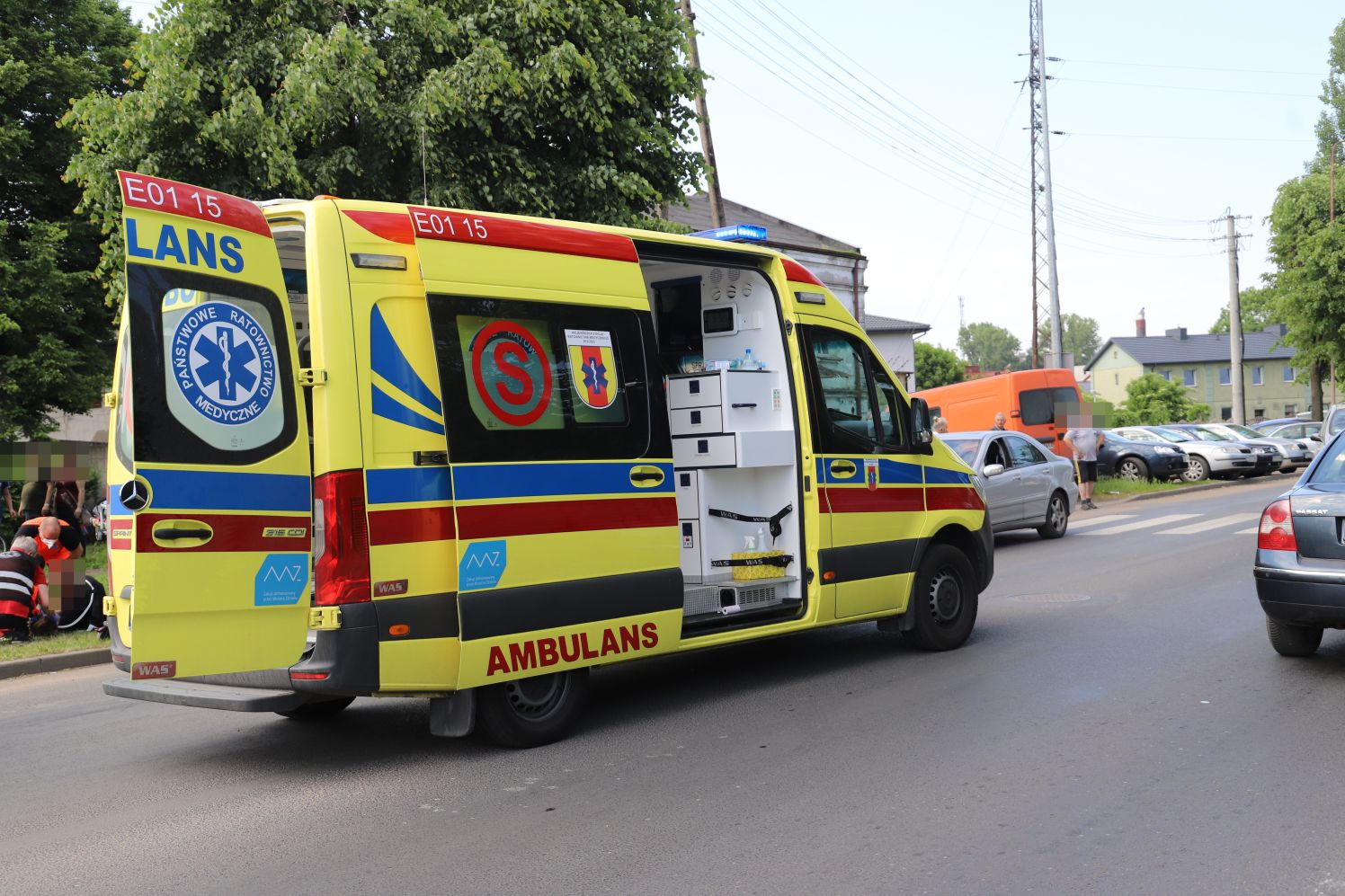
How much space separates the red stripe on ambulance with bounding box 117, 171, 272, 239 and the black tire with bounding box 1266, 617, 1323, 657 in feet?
21.1

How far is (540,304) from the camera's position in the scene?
6344 mm

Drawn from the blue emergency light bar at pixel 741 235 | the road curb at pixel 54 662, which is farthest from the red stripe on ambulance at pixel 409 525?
the road curb at pixel 54 662

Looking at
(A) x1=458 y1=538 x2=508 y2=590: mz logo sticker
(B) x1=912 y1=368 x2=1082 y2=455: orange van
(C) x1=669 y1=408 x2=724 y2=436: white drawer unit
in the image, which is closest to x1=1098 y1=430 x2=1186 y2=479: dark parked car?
(B) x1=912 y1=368 x2=1082 y2=455: orange van

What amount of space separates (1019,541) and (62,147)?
17.5 metres

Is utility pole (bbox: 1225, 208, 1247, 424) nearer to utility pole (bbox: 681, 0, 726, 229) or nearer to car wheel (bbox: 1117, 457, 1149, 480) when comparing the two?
car wheel (bbox: 1117, 457, 1149, 480)

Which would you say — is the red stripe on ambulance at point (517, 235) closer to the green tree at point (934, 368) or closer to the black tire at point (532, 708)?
the black tire at point (532, 708)

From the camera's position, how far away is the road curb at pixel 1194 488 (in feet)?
78.8

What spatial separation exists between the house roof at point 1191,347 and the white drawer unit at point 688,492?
3609 inches

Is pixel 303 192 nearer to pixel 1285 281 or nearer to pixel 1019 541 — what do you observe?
pixel 1019 541

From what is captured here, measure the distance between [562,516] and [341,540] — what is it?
3.93 feet

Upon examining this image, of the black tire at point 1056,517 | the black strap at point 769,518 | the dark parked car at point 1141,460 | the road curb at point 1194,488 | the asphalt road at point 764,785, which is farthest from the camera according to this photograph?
the dark parked car at point 1141,460

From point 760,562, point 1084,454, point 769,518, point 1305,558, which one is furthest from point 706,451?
point 1084,454

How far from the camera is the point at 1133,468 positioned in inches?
1094

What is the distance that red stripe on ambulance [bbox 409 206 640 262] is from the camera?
5.97 meters
